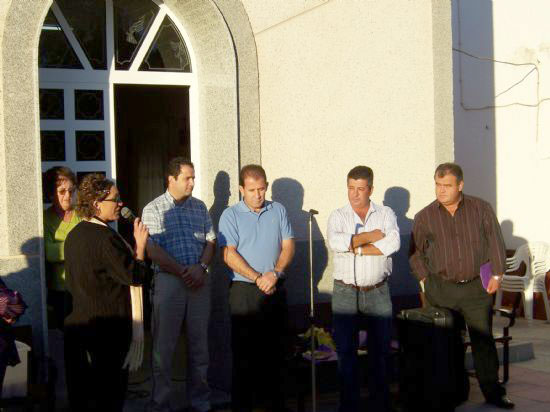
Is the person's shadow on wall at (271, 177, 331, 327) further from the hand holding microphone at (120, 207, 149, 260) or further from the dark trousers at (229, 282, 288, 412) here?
the hand holding microphone at (120, 207, 149, 260)

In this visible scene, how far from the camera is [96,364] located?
5305 mm

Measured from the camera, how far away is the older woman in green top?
6355 millimetres

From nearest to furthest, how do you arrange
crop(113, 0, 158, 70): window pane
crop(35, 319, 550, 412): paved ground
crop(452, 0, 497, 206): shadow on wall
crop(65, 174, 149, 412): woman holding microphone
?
1. crop(65, 174, 149, 412): woman holding microphone
2. crop(35, 319, 550, 412): paved ground
3. crop(113, 0, 158, 70): window pane
4. crop(452, 0, 497, 206): shadow on wall

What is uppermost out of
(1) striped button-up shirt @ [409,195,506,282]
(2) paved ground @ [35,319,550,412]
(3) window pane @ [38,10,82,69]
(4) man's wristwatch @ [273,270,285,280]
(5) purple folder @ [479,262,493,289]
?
(3) window pane @ [38,10,82,69]

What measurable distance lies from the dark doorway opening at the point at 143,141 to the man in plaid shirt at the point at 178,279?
2.80 metres

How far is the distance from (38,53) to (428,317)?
3.57m

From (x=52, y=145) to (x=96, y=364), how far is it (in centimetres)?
235

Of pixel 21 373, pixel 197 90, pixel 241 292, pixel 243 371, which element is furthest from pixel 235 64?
pixel 21 373

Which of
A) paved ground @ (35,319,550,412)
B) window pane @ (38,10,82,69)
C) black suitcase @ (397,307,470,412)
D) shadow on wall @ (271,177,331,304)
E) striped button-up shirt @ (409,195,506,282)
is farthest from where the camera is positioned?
shadow on wall @ (271,177,331,304)

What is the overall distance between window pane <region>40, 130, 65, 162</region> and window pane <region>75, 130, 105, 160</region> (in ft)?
0.42

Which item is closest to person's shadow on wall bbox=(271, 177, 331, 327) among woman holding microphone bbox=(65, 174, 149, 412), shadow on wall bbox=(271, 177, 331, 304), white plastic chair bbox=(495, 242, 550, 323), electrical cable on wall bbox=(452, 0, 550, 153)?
shadow on wall bbox=(271, 177, 331, 304)

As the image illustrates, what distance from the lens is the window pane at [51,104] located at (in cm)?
696

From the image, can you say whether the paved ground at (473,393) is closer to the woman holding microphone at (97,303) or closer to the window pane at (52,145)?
the woman holding microphone at (97,303)

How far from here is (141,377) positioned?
7.33 m
